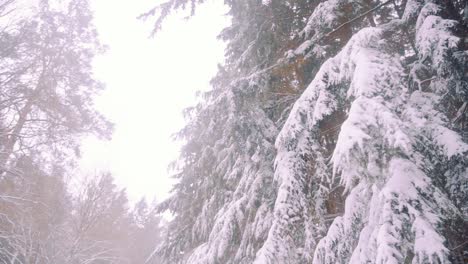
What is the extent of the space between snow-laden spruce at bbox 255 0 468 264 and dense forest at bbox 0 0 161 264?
6.15 meters

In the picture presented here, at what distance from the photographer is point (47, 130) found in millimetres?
8648

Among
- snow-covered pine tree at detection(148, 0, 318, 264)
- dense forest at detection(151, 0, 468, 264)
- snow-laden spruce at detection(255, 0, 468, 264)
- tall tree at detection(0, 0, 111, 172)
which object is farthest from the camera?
tall tree at detection(0, 0, 111, 172)

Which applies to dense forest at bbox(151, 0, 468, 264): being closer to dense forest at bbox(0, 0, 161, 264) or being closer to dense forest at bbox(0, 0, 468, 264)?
dense forest at bbox(0, 0, 468, 264)

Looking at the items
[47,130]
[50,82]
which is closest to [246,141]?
[47,130]

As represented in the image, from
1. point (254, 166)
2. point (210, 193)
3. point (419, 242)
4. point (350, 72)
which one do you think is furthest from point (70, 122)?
point (419, 242)

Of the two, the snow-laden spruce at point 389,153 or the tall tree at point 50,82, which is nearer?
the snow-laden spruce at point 389,153

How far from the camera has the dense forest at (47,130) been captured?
24.2 feet

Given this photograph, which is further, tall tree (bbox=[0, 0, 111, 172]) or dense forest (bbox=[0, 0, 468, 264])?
tall tree (bbox=[0, 0, 111, 172])

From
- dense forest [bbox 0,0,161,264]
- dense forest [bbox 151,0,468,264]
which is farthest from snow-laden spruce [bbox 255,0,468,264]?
dense forest [bbox 0,0,161,264]

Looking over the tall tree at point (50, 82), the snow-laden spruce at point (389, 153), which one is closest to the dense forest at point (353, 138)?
the snow-laden spruce at point (389, 153)

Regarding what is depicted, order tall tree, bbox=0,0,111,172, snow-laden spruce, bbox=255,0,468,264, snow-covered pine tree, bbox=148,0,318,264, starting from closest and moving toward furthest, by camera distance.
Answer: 1. snow-laden spruce, bbox=255,0,468,264
2. snow-covered pine tree, bbox=148,0,318,264
3. tall tree, bbox=0,0,111,172

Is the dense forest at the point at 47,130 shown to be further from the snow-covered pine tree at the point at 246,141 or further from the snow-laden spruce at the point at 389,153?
the snow-laden spruce at the point at 389,153

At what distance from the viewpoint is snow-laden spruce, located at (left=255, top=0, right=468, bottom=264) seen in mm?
2490

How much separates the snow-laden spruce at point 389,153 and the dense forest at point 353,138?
1 cm
